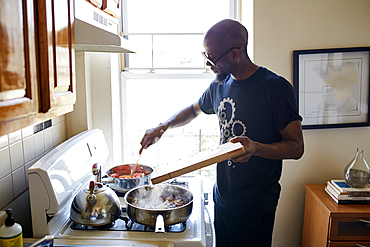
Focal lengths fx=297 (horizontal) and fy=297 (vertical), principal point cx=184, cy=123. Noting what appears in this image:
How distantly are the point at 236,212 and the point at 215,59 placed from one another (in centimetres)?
78

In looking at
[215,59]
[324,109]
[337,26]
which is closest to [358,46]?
[337,26]

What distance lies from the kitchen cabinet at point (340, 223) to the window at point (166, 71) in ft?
2.75

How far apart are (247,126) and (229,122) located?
0.11m

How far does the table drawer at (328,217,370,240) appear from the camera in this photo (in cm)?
174

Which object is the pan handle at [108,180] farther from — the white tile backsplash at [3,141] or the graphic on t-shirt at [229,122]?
the graphic on t-shirt at [229,122]

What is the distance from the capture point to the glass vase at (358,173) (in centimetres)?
183

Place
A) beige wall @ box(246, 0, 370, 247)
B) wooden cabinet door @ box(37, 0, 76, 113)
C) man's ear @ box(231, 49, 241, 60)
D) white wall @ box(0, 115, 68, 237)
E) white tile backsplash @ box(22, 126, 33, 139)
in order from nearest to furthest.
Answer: wooden cabinet door @ box(37, 0, 76, 113)
white wall @ box(0, 115, 68, 237)
white tile backsplash @ box(22, 126, 33, 139)
man's ear @ box(231, 49, 241, 60)
beige wall @ box(246, 0, 370, 247)

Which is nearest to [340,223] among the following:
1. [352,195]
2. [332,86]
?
[352,195]

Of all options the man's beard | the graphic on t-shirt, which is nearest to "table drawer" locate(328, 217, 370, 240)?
the graphic on t-shirt

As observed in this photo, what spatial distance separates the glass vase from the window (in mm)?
962

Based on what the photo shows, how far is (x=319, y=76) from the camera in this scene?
6.77 feet

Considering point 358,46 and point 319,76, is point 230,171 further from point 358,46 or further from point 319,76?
point 358,46

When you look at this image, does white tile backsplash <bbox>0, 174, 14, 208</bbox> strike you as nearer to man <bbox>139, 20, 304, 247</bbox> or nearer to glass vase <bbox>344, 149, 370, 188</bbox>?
man <bbox>139, 20, 304, 247</bbox>

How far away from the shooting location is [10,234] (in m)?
0.96
